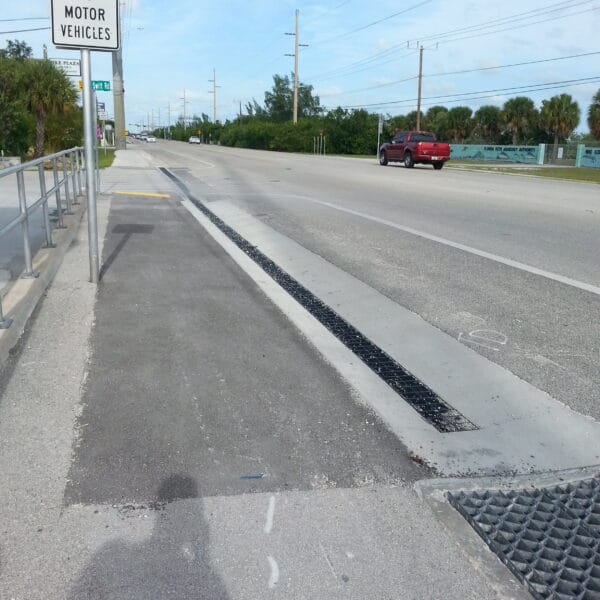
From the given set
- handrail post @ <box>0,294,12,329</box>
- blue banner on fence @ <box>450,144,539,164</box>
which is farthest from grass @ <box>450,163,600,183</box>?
handrail post @ <box>0,294,12,329</box>

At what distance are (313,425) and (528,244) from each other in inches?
267

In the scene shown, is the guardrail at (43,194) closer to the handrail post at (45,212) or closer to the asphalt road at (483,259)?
→ the handrail post at (45,212)

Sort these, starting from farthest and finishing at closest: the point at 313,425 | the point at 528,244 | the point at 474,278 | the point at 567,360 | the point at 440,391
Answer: the point at 528,244 → the point at 474,278 → the point at 567,360 → the point at 440,391 → the point at 313,425

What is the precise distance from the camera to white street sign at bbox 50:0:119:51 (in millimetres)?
5957

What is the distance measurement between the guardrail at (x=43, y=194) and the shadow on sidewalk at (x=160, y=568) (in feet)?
8.86

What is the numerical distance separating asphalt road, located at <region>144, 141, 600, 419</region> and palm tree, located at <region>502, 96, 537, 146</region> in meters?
48.1

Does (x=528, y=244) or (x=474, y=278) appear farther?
(x=528, y=244)

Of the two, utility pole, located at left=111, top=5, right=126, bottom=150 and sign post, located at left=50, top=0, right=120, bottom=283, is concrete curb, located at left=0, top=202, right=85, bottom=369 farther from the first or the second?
utility pole, located at left=111, top=5, right=126, bottom=150

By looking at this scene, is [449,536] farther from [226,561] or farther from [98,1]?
[98,1]

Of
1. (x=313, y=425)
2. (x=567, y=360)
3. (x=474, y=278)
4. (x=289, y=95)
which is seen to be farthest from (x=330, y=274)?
(x=289, y=95)

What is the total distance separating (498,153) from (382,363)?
51.6 meters

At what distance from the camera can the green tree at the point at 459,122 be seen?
221ft

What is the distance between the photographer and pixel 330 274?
24.8 ft

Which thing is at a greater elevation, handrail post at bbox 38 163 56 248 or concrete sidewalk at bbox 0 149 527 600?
handrail post at bbox 38 163 56 248
